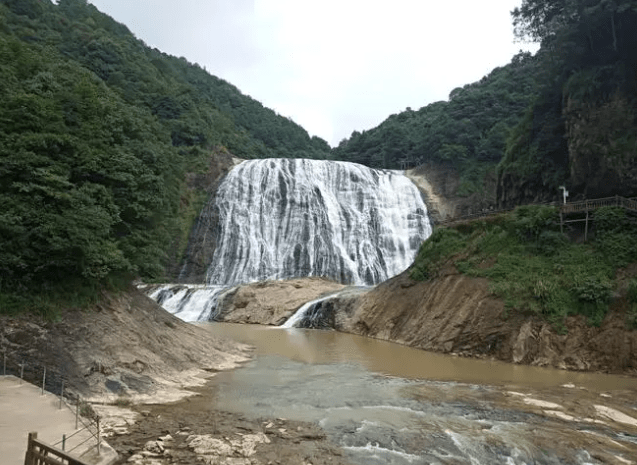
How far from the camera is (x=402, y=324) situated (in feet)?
89.2

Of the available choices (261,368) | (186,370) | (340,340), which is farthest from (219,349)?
(340,340)

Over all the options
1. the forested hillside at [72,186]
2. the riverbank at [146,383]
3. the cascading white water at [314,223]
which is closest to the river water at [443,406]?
the riverbank at [146,383]

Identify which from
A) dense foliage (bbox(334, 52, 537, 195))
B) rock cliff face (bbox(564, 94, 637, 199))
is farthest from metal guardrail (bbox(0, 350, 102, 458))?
dense foliage (bbox(334, 52, 537, 195))

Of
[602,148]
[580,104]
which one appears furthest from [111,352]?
[580,104]

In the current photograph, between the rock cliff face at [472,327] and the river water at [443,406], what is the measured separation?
1.05m

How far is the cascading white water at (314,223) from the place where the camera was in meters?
50.2

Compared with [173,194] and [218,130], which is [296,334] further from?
[218,130]

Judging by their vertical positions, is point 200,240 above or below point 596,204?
above

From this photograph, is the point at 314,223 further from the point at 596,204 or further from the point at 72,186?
the point at 72,186

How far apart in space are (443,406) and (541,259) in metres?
13.6

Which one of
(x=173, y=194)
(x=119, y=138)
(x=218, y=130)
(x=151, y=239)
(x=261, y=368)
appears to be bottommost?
(x=261, y=368)

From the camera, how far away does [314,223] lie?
54.1m

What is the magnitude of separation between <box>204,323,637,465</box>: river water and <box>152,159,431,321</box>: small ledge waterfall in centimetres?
2765

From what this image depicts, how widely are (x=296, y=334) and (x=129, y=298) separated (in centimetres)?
1420
